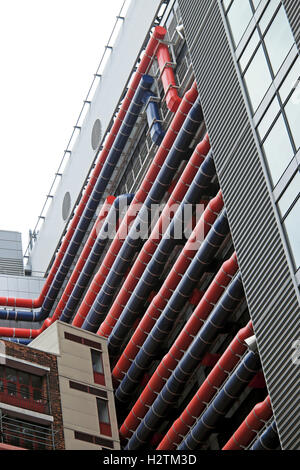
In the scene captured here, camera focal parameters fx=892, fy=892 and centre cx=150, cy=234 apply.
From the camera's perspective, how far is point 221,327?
130 feet

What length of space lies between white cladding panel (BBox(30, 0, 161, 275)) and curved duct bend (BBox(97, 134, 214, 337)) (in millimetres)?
14533

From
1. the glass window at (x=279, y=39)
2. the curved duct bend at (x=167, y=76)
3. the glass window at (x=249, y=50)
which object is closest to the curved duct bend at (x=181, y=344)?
the glass window at (x=249, y=50)

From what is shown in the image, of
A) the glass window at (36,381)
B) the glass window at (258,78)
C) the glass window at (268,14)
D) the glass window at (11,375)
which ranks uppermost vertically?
the glass window at (268,14)

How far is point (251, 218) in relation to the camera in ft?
104

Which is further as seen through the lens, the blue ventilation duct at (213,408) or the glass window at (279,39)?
the blue ventilation duct at (213,408)

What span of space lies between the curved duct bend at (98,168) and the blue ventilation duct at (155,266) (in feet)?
39.5

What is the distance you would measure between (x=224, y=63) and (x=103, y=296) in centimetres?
2005

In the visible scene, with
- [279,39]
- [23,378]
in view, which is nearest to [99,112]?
[23,378]

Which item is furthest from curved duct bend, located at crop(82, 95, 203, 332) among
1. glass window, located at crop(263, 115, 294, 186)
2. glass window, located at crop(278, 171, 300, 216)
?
glass window, located at crop(278, 171, 300, 216)

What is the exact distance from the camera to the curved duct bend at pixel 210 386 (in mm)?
36688

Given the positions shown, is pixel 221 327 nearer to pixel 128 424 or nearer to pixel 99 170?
pixel 128 424

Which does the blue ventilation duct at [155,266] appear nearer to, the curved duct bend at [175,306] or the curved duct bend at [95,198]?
the curved duct bend at [175,306]

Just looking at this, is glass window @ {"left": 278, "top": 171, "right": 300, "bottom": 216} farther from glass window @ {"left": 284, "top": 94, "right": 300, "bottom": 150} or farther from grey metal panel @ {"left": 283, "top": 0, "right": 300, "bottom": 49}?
grey metal panel @ {"left": 283, "top": 0, "right": 300, "bottom": 49}
